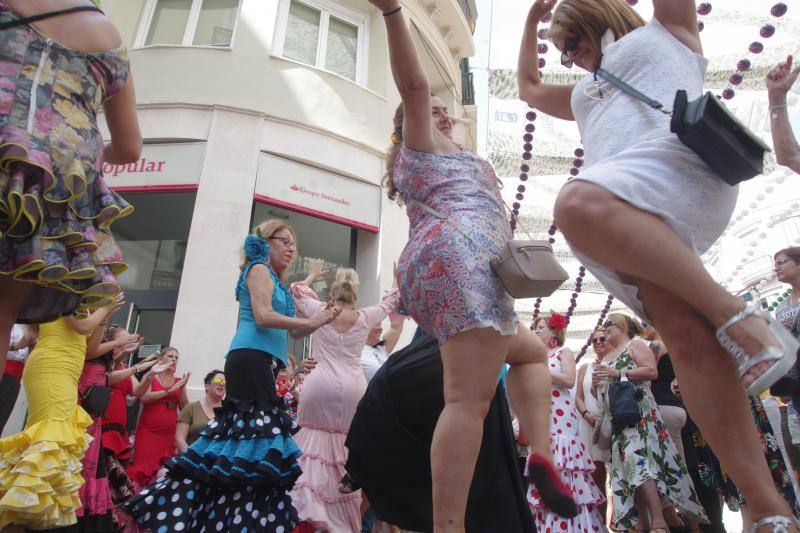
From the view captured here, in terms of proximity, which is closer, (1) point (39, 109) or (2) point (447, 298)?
(1) point (39, 109)

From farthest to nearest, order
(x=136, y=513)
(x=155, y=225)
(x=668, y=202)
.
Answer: (x=155, y=225) → (x=136, y=513) → (x=668, y=202)

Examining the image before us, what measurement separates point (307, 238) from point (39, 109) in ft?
29.3

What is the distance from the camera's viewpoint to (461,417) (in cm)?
183

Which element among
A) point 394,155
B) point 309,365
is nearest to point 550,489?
point 394,155

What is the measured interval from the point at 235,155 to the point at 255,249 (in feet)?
21.2

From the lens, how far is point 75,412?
11.6ft

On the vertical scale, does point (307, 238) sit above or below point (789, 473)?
above

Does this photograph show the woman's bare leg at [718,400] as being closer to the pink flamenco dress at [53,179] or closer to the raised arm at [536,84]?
the raised arm at [536,84]

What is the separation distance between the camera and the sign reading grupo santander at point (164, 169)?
30.6 ft

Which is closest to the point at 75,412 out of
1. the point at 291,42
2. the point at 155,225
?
the point at 155,225

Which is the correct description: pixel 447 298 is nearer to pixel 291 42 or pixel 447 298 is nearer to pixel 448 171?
pixel 448 171

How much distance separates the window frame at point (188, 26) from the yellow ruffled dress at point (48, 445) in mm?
8155

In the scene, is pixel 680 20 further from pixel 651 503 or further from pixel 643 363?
pixel 651 503

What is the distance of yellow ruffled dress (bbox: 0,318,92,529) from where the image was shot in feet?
9.45
